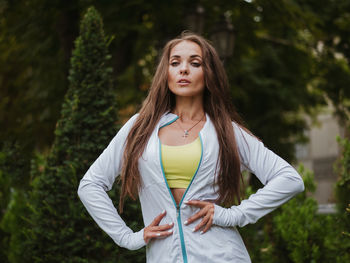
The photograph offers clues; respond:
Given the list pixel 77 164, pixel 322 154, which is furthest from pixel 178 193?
pixel 322 154

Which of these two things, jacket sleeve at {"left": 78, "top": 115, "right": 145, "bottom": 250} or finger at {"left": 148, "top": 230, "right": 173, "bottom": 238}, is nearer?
finger at {"left": 148, "top": 230, "right": 173, "bottom": 238}

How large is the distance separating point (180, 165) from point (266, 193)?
0.48 metres

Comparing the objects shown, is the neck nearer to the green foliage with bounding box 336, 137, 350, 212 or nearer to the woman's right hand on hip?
the woman's right hand on hip

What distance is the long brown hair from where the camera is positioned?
2.75 m

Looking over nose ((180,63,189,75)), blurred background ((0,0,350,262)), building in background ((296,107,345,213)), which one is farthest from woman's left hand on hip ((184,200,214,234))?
building in background ((296,107,345,213))

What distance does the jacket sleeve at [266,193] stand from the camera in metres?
2.62

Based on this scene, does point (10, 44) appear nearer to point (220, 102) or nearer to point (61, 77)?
point (61, 77)

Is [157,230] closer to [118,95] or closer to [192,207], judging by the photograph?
[192,207]

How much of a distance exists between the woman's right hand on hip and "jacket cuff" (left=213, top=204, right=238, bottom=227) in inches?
9.2

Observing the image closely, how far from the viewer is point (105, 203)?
2.70 meters

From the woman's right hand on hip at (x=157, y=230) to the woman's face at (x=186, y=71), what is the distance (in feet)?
2.45

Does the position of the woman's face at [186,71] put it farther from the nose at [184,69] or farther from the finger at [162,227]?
the finger at [162,227]

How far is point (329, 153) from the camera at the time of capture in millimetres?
34688

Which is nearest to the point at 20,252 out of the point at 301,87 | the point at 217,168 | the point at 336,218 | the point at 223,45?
the point at 217,168
